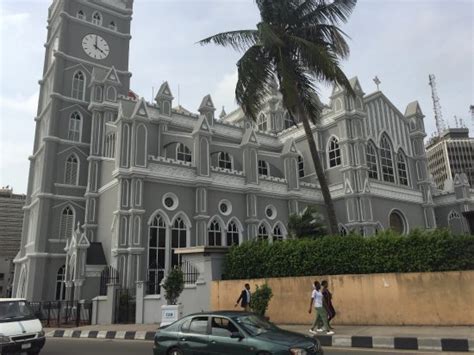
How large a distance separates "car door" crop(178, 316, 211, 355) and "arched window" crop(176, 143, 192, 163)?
23879 millimetres

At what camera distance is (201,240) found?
1027 inches

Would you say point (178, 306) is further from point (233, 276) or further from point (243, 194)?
point (243, 194)

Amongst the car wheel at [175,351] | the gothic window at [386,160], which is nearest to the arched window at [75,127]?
the gothic window at [386,160]

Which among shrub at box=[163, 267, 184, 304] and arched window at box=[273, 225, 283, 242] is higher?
arched window at box=[273, 225, 283, 242]

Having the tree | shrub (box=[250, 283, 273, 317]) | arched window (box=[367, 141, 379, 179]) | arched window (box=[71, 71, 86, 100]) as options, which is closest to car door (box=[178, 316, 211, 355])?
shrub (box=[250, 283, 273, 317])

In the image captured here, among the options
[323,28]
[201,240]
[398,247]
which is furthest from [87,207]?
[398,247]

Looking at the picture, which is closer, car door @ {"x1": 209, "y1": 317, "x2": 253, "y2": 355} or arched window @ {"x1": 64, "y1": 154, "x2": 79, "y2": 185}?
car door @ {"x1": 209, "y1": 317, "x2": 253, "y2": 355}

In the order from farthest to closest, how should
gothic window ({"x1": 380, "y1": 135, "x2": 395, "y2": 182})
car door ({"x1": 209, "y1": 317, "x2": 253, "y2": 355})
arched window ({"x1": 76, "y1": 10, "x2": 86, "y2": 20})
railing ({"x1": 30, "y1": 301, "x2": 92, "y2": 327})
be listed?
1. arched window ({"x1": 76, "y1": 10, "x2": 86, "y2": 20})
2. gothic window ({"x1": 380, "y1": 135, "x2": 395, "y2": 182})
3. railing ({"x1": 30, "y1": 301, "x2": 92, "y2": 327})
4. car door ({"x1": 209, "y1": 317, "x2": 253, "y2": 355})

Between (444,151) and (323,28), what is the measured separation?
93884mm

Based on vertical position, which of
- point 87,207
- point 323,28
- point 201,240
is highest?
point 323,28

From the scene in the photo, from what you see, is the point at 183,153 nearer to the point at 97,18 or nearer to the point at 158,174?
the point at 158,174

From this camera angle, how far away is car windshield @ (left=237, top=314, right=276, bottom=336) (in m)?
7.83

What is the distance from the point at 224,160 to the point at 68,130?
39.9ft

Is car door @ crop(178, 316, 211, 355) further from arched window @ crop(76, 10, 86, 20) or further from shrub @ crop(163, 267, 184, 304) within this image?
arched window @ crop(76, 10, 86, 20)
